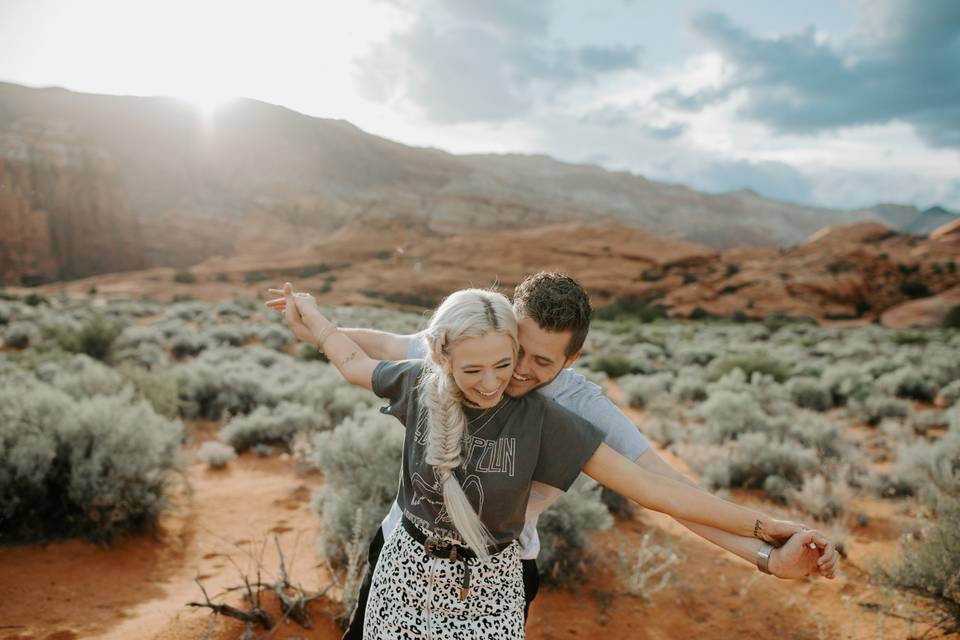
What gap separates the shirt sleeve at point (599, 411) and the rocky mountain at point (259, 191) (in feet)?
176

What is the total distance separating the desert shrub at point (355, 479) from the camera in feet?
13.3

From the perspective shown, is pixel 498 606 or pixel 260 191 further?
pixel 260 191

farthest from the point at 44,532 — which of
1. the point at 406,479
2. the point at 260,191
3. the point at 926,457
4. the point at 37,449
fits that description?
the point at 260,191

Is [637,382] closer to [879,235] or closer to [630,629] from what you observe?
[630,629]

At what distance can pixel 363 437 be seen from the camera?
4.77 metres

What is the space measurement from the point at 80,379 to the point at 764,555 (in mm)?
7663

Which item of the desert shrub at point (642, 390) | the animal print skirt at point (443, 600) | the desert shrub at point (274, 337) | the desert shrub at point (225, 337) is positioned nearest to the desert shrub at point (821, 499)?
the desert shrub at point (642, 390)

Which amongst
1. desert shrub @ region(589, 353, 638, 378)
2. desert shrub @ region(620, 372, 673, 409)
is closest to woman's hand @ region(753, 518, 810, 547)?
desert shrub @ region(620, 372, 673, 409)

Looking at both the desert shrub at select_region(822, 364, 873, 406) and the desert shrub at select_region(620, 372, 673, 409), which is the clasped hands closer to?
the desert shrub at select_region(620, 372, 673, 409)

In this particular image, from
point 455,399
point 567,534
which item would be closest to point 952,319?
point 567,534

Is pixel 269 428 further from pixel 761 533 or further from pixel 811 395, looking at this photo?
pixel 811 395

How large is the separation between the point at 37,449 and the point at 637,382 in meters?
8.83

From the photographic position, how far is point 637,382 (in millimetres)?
10297

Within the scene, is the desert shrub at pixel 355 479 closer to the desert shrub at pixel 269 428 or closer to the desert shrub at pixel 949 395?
the desert shrub at pixel 269 428
